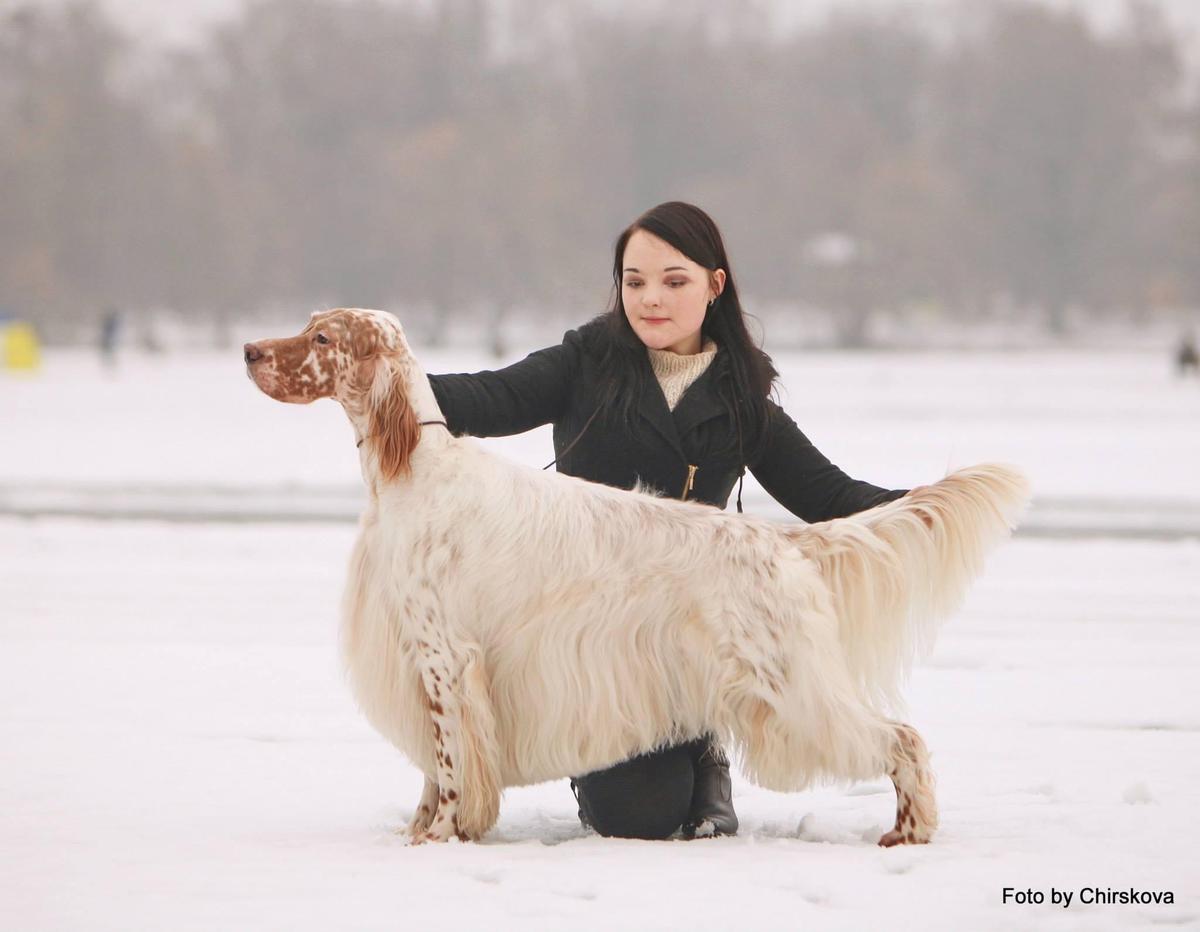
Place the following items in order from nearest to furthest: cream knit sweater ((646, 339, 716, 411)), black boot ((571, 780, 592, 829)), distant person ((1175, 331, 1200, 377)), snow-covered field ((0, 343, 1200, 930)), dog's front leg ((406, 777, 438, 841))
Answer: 1. snow-covered field ((0, 343, 1200, 930))
2. dog's front leg ((406, 777, 438, 841))
3. black boot ((571, 780, 592, 829))
4. cream knit sweater ((646, 339, 716, 411))
5. distant person ((1175, 331, 1200, 377))

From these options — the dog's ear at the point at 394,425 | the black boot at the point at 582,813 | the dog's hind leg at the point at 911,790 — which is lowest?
the black boot at the point at 582,813

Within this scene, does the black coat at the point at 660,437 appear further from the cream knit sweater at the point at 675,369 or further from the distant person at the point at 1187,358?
the distant person at the point at 1187,358

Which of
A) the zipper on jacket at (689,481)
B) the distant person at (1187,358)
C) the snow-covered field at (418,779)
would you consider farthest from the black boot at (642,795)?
the distant person at (1187,358)

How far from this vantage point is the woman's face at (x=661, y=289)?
536 cm

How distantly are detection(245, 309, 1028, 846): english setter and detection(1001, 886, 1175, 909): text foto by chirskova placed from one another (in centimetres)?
51

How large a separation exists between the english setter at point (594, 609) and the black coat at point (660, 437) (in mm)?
359

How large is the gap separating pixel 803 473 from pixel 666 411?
495 millimetres

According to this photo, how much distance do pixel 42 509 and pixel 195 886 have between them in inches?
374

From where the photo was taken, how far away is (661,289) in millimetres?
5363

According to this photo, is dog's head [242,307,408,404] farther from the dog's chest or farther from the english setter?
the dog's chest

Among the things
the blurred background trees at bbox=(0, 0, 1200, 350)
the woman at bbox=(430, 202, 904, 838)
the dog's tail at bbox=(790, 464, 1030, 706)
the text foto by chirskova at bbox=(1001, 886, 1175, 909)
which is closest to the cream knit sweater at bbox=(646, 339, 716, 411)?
the woman at bbox=(430, 202, 904, 838)

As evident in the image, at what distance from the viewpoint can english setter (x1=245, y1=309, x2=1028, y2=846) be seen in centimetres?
494

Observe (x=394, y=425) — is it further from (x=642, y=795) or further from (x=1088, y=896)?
(x=1088, y=896)

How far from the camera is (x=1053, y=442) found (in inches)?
850
